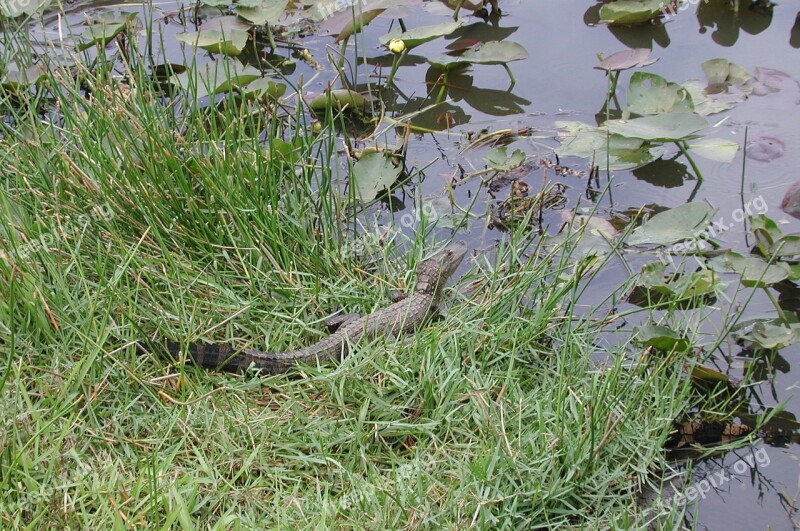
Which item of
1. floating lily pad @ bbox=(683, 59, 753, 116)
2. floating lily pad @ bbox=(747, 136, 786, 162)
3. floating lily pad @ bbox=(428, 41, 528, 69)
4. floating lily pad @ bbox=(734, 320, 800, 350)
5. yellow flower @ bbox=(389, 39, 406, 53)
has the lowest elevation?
floating lily pad @ bbox=(734, 320, 800, 350)

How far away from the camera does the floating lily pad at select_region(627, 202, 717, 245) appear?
12.2 ft

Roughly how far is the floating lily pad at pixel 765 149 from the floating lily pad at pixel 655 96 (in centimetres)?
37

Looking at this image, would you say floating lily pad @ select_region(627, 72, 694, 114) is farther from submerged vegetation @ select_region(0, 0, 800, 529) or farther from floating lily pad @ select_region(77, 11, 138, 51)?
floating lily pad @ select_region(77, 11, 138, 51)

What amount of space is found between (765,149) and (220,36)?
120 inches

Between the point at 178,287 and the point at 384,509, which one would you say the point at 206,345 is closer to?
the point at 178,287

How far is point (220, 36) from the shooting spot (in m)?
5.07

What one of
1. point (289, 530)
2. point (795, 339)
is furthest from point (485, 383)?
point (795, 339)

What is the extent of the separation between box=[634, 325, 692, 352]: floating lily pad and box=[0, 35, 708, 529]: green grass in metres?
0.11

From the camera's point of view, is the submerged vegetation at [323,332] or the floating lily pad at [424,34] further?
the floating lily pad at [424,34]

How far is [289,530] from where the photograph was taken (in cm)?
254

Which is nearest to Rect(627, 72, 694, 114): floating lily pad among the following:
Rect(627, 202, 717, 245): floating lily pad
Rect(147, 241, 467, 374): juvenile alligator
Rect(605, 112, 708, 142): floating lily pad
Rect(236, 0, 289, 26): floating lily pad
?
Rect(605, 112, 708, 142): floating lily pad

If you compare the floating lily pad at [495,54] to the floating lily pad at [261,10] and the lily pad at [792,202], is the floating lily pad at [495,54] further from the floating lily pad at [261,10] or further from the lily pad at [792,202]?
the lily pad at [792,202]

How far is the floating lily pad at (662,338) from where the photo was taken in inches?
123

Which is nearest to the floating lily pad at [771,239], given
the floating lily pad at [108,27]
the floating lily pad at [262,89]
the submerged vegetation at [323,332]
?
the submerged vegetation at [323,332]
